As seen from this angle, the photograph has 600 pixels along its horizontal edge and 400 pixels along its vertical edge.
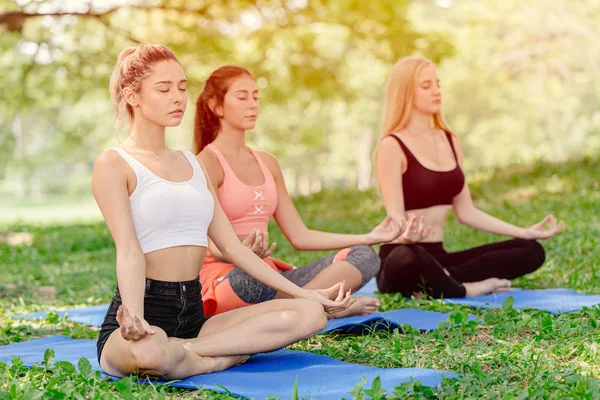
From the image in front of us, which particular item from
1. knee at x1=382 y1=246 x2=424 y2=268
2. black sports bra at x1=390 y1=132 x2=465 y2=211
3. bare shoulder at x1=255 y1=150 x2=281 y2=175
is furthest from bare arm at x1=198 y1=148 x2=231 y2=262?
black sports bra at x1=390 y1=132 x2=465 y2=211

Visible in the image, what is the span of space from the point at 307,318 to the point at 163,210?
0.69 metres

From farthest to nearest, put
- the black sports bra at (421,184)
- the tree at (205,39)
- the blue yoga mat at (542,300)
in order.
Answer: the tree at (205,39), the black sports bra at (421,184), the blue yoga mat at (542,300)

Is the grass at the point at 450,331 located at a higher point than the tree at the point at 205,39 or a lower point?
lower

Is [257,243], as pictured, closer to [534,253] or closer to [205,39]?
[534,253]

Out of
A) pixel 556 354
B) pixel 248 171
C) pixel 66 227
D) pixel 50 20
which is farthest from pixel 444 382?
pixel 50 20

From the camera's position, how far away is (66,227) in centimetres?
1163

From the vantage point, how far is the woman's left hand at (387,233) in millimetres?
3953

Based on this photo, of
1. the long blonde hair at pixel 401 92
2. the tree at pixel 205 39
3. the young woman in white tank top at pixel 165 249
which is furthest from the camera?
the tree at pixel 205 39

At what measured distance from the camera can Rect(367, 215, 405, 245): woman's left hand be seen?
156 inches

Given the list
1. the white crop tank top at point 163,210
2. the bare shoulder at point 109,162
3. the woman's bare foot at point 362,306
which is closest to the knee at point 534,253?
the woman's bare foot at point 362,306

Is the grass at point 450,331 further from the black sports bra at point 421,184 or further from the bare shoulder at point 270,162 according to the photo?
the bare shoulder at point 270,162

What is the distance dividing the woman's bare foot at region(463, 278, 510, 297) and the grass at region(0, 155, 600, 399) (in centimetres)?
32

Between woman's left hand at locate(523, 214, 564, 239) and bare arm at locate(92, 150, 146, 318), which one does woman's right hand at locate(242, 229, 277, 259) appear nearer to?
→ bare arm at locate(92, 150, 146, 318)

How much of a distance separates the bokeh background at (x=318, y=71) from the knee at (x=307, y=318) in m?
1.30
